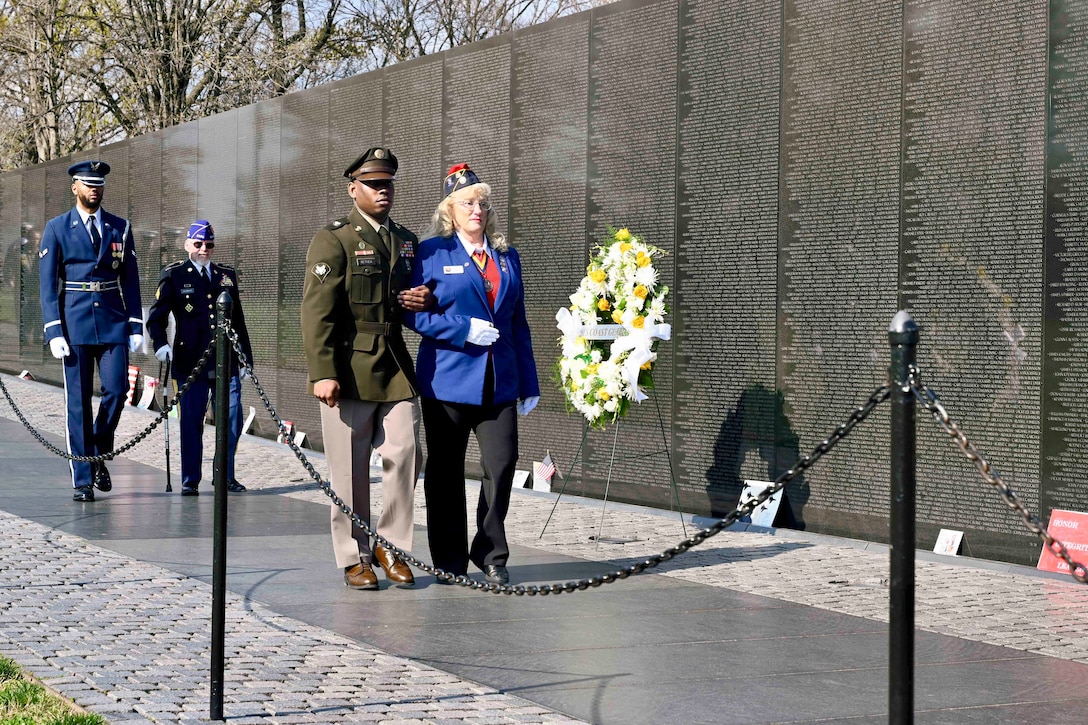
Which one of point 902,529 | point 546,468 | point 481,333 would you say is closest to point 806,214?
point 481,333

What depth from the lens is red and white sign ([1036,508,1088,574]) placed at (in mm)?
7840

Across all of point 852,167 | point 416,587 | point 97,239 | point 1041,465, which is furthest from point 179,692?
point 97,239

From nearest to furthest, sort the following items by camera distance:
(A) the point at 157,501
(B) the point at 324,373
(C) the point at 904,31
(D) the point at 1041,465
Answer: (B) the point at 324,373 → (D) the point at 1041,465 → (C) the point at 904,31 → (A) the point at 157,501

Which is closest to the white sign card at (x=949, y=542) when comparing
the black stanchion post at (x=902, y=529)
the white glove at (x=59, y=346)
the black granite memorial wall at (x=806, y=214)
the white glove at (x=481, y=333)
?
the black granite memorial wall at (x=806, y=214)

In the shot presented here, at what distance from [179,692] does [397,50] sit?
29129 millimetres

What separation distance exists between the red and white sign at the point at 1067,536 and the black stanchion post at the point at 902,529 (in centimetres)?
452

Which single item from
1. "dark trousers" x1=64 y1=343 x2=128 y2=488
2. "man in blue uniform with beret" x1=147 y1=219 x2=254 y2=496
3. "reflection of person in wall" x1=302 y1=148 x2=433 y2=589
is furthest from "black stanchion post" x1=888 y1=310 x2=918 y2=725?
"dark trousers" x1=64 y1=343 x2=128 y2=488

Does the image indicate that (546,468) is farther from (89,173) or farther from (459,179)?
(459,179)

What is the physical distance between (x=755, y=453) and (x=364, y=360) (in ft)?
11.2

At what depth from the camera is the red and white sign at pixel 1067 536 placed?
7840mm

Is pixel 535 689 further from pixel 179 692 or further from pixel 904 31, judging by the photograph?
pixel 904 31

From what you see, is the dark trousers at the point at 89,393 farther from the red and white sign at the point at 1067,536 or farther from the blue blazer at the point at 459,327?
the red and white sign at the point at 1067,536

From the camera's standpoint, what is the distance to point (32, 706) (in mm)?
4863

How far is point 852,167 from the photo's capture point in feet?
30.3
